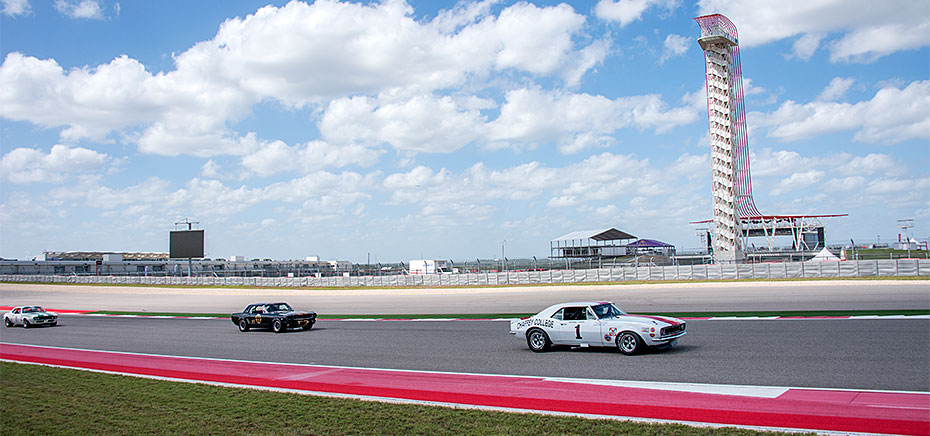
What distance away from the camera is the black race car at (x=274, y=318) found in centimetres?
2473

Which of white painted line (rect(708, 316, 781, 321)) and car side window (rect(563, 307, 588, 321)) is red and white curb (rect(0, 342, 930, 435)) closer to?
car side window (rect(563, 307, 588, 321))

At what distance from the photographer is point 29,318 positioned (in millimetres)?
32406

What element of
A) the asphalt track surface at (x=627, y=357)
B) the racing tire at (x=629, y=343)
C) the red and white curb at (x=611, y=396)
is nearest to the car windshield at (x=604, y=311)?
the racing tire at (x=629, y=343)

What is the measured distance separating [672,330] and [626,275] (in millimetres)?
29615

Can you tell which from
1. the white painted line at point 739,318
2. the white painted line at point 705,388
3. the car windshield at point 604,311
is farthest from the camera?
the white painted line at point 739,318

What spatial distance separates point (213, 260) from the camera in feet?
379

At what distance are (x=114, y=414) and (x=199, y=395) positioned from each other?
166cm

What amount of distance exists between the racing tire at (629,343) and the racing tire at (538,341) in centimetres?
203

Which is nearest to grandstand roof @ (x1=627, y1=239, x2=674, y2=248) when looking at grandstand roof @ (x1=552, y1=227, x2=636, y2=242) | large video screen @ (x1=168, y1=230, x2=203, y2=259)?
grandstand roof @ (x1=552, y1=227, x2=636, y2=242)

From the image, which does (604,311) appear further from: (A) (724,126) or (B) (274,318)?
(A) (724,126)

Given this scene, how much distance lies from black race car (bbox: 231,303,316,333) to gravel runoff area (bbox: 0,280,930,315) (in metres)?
8.19

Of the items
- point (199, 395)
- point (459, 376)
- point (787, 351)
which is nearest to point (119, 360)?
point (199, 395)

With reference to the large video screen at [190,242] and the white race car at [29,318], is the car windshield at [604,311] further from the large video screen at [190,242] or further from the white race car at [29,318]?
the large video screen at [190,242]

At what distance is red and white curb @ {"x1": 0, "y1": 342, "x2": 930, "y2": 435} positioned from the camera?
842cm
